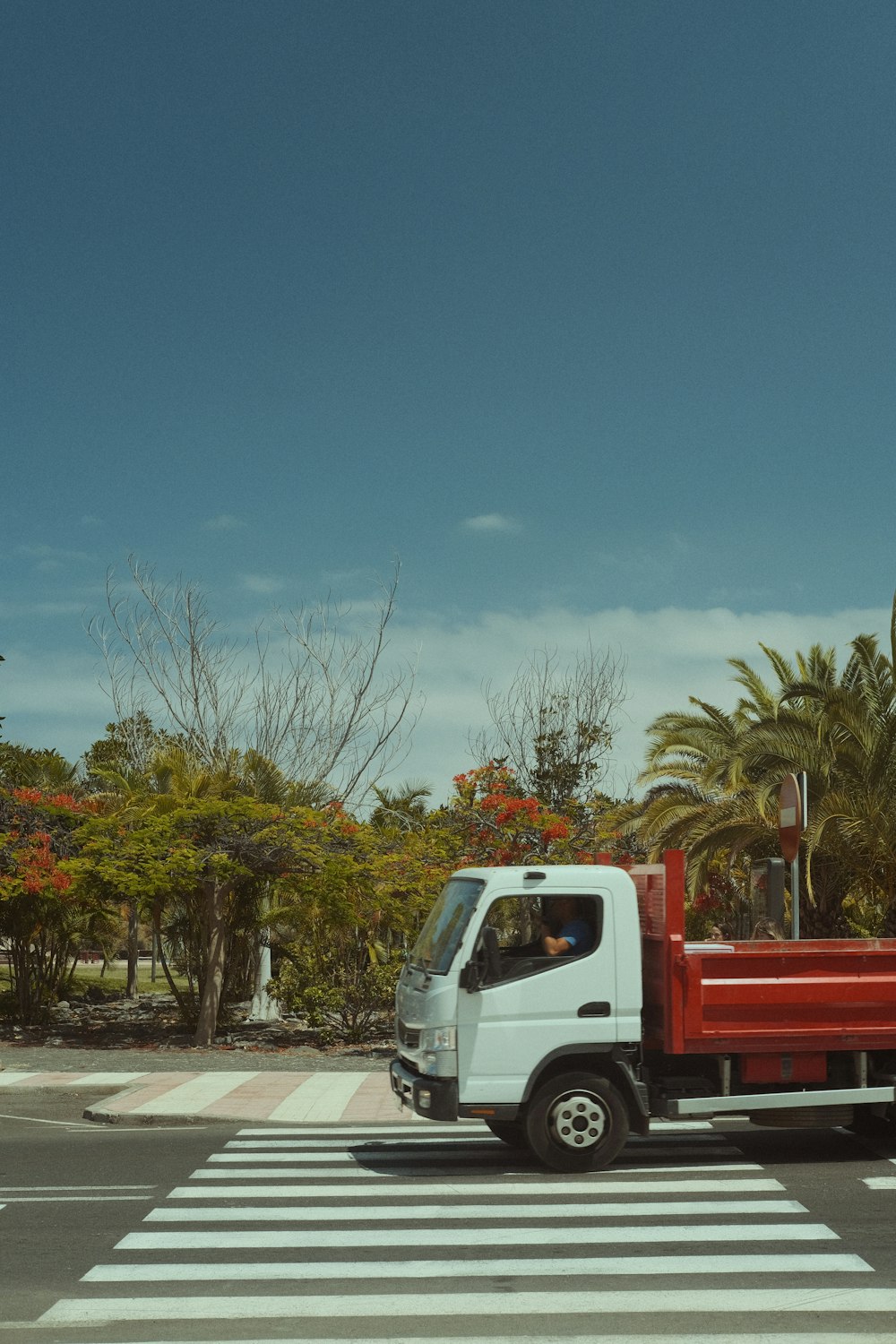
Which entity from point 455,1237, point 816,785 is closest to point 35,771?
point 816,785

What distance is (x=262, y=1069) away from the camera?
16.1 m

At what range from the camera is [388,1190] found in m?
8.91

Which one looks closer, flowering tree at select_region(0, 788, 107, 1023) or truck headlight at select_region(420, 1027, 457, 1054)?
truck headlight at select_region(420, 1027, 457, 1054)

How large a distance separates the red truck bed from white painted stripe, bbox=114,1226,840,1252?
173 cm

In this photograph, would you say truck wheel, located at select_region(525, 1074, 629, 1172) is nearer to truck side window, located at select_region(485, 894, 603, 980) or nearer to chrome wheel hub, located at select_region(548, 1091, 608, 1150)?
chrome wheel hub, located at select_region(548, 1091, 608, 1150)

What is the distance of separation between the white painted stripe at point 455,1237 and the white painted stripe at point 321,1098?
15.1 ft

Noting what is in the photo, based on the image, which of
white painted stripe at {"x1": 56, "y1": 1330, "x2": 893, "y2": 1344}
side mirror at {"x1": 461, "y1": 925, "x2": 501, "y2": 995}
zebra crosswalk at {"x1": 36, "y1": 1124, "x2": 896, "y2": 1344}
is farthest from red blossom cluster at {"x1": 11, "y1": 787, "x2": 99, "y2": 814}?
white painted stripe at {"x1": 56, "y1": 1330, "x2": 893, "y2": 1344}

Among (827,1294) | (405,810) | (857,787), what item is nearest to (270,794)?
(405,810)

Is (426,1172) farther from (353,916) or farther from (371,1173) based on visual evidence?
(353,916)

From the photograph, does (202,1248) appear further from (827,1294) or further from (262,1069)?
(262,1069)

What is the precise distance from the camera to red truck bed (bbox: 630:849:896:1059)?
9336 mm

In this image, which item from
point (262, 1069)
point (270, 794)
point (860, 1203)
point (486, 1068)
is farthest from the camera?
point (270, 794)

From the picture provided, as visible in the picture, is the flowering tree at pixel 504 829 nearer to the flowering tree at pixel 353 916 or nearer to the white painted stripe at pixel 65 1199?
the flowering tree at pixel 353 916

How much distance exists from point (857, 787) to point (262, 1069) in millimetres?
9676
